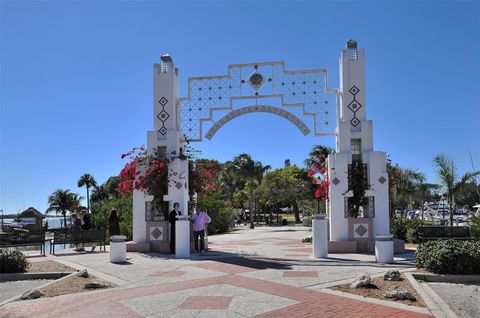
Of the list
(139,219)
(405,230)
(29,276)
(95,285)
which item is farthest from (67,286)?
(405,230)

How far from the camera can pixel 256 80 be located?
654 inches

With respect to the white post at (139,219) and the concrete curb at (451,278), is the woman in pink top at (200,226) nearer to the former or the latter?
the white post at (139,219)

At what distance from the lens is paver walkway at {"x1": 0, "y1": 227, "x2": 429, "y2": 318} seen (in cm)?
676

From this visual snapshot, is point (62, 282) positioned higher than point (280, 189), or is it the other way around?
point (280, 189)

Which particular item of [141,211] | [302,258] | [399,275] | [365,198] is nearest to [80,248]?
[141,211]

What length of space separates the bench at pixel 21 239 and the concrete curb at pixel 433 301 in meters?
11.7

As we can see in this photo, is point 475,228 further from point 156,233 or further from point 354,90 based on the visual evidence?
point 156,233

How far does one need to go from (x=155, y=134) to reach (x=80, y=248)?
4976mm

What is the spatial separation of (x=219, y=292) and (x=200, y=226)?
7.34m

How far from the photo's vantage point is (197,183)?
1734cm

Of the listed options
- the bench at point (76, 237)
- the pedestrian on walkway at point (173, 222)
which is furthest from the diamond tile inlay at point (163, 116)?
the bench at point (76, 237)

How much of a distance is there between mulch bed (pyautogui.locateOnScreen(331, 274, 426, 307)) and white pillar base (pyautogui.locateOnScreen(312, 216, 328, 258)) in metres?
4.26

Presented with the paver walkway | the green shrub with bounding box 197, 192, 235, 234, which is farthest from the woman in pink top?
the green shrub with bounding box 197, 192, 235, 234

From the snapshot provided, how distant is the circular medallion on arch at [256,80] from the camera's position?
652 inches
